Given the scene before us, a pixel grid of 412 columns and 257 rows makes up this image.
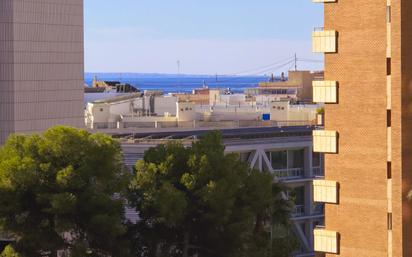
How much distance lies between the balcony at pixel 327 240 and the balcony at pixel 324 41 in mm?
6216

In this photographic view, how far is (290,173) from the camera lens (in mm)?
86375

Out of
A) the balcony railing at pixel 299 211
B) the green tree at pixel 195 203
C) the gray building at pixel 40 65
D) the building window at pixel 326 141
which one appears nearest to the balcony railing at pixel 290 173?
the balcony railing at pixel 299 211

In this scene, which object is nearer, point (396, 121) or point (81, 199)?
point (396, 121)

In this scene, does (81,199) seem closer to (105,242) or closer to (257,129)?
(105,242)

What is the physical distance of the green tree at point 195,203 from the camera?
183 ft

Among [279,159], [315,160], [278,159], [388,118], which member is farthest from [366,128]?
[315,160]

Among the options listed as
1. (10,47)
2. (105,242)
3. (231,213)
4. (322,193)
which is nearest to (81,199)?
(105,242)

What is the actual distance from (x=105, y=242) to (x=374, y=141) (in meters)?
14.2

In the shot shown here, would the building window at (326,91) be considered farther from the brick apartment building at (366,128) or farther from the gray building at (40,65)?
the gray building at (40,65)

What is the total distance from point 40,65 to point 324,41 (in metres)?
47.7

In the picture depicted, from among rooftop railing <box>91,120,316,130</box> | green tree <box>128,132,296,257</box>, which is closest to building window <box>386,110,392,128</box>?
green tree <box>128,132,296,257</box>

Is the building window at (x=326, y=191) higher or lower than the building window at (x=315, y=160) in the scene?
higher

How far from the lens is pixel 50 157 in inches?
2138

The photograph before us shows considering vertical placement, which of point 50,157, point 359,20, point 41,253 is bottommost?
point 41,253
